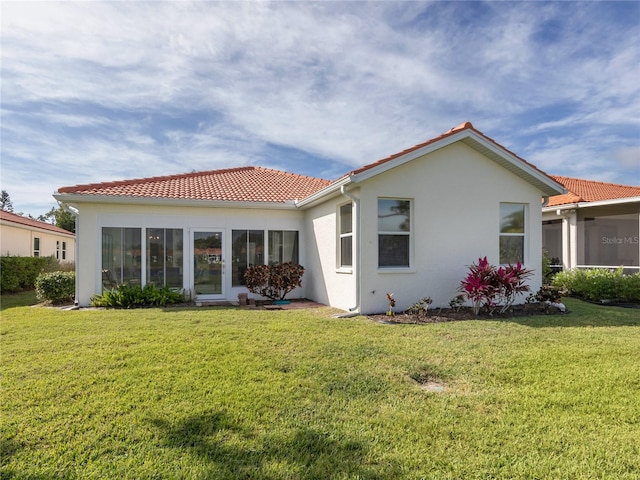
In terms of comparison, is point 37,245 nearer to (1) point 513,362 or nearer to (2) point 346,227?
(2) point 346,227

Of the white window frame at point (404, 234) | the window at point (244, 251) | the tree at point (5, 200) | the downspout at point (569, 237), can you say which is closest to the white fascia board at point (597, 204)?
the downspout at point (569, 237)

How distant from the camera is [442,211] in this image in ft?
36.0

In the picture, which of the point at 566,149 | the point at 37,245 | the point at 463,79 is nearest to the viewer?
the point at 463,79

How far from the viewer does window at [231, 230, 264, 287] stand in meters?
13.6

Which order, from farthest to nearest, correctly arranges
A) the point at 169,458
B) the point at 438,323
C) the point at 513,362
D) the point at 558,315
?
1. the point at 558,315
2. the point at 438,323
3. the point at 513,362
4. the point at 169,458

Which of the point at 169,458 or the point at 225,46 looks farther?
the point at 225,46

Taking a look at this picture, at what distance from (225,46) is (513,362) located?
1095 cm

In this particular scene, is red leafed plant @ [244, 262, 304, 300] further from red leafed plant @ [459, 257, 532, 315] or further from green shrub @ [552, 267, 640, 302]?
green shrub @ [552, 267, 640, 302]

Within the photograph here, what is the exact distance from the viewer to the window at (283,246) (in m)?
14.0

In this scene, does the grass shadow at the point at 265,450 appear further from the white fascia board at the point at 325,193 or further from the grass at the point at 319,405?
the white fascia board at the point at 325,193

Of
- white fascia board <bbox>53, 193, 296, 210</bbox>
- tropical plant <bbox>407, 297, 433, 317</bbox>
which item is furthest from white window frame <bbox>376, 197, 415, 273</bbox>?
white fascia board <bbox>53, 193, 296, 210</bbox>

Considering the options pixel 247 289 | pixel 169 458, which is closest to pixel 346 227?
pixel 247 289

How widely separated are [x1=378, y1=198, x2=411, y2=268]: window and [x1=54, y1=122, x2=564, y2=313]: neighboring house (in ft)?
0.10

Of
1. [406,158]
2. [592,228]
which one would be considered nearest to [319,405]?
[406,158]
